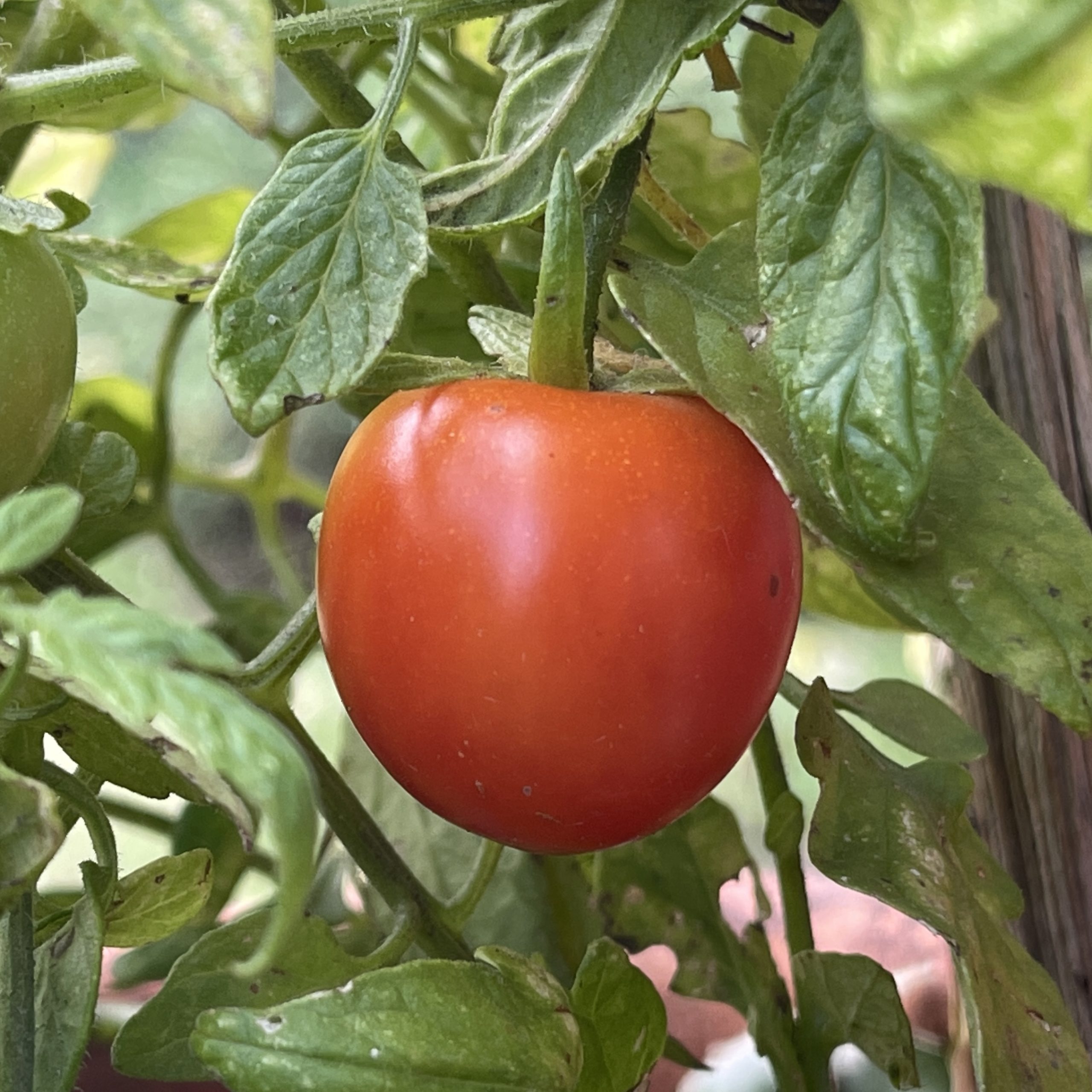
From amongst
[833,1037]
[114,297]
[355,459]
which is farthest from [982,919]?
[114,297]

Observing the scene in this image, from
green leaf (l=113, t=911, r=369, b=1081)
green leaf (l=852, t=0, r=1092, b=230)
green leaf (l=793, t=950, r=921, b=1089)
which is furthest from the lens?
green leaf (l=793, t=950, r=921, b=1089)

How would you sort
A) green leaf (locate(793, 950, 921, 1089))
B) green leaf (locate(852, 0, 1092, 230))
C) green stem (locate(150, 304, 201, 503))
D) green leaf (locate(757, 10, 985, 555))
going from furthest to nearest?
green stem (locate(150, 304, 201, 503)) → green leaf (locate(793, 950, 921, 1089)) → green leaf (locate(757, 10, 985, 555)) → green leaf (locate(852, 0, 1092, 230))

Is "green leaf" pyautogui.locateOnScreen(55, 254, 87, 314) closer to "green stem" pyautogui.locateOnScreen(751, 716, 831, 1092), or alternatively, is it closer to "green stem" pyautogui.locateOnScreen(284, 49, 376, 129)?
"green stem" pyautogui.locateOnScreen(284, 49, 376, 129)

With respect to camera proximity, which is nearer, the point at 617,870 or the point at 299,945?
the point at 299,945

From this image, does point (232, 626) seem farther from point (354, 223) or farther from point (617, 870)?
point (354, 223)

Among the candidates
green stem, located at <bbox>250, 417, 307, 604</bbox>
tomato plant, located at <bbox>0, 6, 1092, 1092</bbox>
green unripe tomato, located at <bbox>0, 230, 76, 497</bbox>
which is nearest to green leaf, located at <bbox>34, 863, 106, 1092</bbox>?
tomato plant, located at <bbox>0, 6, 1092, 1092</bbox>

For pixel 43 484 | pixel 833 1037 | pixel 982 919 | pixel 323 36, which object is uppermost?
pixel 323 36

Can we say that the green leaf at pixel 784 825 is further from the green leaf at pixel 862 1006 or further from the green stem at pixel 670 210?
the green stem at pixel 670 210
